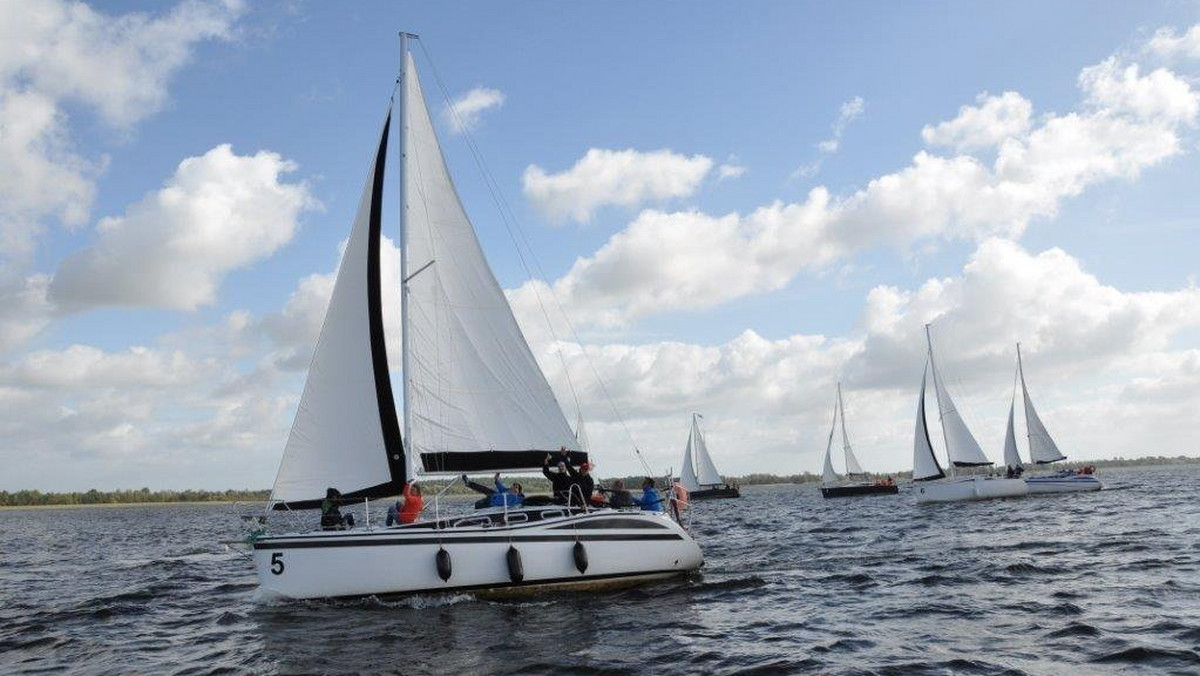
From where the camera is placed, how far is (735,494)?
90.9 metres

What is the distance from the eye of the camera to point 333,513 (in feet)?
55.7

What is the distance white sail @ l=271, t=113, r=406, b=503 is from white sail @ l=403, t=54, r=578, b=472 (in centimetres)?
77

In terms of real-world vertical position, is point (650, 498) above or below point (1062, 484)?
above

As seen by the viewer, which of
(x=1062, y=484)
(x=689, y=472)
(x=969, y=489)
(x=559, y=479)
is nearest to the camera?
(x=559, y=479)

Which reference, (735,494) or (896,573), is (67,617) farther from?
(735,494)

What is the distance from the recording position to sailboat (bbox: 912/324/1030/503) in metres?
51.7

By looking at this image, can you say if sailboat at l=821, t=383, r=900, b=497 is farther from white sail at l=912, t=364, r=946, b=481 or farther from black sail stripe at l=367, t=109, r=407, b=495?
black sail stripe at l=367, t=109, r=407, b=495

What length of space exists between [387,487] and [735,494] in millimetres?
77448

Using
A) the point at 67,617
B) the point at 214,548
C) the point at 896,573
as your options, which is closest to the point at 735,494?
the point at 214,548

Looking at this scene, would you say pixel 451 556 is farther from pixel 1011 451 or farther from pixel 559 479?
pixel 1011 451

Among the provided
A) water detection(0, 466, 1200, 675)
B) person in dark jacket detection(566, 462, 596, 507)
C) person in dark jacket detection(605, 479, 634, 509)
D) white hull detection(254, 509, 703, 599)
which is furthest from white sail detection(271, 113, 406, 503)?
person in dark jacket detection(605, 479, 634, 509)

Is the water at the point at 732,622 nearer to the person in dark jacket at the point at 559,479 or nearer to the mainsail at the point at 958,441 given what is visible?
the person in dark jacket at the point at 559,479

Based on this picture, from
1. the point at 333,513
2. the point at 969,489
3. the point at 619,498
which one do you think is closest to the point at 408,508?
the point at 333,513

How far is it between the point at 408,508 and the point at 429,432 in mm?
1610
